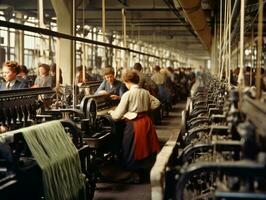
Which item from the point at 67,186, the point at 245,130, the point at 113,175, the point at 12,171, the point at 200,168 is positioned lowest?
the point at 113,175

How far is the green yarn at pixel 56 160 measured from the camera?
2.89m

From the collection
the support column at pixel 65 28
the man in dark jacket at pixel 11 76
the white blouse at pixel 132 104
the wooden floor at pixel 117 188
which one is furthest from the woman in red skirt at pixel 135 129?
the support column at pixel 65 28

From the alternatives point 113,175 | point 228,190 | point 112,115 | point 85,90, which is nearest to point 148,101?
point 112,115

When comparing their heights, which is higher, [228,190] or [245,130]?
[245,130]

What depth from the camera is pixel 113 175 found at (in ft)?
17.9

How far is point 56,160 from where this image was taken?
3068 mm

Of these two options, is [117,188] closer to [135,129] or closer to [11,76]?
[135,129]

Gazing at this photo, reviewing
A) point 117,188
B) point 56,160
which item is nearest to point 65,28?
point 117,188

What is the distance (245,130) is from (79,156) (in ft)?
7.11

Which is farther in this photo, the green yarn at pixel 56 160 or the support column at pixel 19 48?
the support column at pixel 19 48

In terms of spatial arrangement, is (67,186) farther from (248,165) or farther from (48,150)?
(248,165)

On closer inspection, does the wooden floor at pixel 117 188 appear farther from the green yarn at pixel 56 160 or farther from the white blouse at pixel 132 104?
the green yarn at pixel 56 160

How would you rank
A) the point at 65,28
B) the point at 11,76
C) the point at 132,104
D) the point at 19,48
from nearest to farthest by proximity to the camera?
the point at 11,76 < the point at 132,104 < the point at 65,28 < the point at 19,48

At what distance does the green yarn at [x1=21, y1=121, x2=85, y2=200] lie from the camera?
9.47 ft
